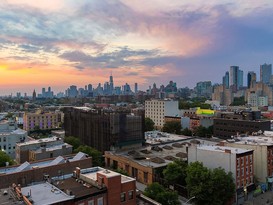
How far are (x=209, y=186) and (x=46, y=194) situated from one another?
83.0ft

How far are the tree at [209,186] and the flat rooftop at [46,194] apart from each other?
74.1 ft

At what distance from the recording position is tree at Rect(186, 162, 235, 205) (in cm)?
4388

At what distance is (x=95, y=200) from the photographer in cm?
3084

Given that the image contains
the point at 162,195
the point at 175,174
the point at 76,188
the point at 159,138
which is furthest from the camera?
the point at 159,138

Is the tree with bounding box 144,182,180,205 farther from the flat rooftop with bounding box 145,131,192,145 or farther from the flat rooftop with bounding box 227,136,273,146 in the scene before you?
the flat rooftop with bounding box 145,131,192,145

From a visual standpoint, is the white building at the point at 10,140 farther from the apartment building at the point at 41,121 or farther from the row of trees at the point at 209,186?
the apartment building at the point at 41,121

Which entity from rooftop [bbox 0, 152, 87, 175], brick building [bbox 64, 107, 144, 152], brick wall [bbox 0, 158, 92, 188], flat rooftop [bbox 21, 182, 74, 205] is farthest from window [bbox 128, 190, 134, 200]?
brick building [bbox 64, 107, 144, 152]

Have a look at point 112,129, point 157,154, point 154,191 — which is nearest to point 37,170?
point 154,191

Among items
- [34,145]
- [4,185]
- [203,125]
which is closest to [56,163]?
[4,185]

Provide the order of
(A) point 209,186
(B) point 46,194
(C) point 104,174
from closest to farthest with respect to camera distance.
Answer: (B) point 46,194, (C) point 104,174, (A) point 209,186

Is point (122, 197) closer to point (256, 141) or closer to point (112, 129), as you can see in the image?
point (256, 141)

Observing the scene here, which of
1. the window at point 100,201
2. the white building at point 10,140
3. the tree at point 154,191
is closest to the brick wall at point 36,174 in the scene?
the tree at point 154,191

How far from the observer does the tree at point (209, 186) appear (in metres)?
43.9

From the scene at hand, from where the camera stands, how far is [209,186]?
43.9m
